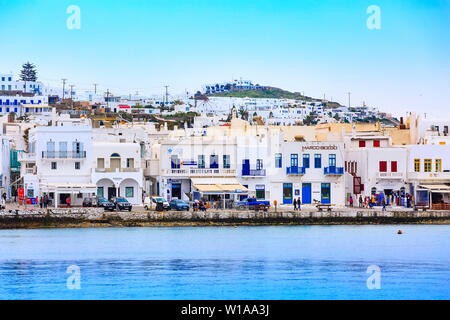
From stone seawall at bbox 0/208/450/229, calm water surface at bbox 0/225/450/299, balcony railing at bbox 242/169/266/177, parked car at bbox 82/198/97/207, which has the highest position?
balcony railing at bbox 242/169/266/177

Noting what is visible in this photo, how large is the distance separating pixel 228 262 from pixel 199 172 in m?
20.9

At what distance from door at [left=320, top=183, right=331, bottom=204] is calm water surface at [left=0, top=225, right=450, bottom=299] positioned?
6.80m

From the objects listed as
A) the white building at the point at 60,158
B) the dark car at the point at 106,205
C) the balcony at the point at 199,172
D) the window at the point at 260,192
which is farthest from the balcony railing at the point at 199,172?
the dark car at the point at 106,205

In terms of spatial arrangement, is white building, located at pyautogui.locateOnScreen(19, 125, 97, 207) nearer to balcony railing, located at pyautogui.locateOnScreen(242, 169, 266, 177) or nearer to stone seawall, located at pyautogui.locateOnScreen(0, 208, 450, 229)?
stone seawall, located at pyautogui.locateOnScreen(0, 208, 450, 229)

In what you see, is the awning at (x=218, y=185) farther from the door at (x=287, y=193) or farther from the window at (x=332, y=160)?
the window at (x=332, y=160)

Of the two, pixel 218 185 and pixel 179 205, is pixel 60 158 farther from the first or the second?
pixel 218 185

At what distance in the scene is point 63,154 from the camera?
69.4 metres

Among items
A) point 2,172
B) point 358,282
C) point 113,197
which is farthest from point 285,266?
point 2,172

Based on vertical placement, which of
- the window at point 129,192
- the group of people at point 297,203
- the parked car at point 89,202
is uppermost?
the window at point 129,192

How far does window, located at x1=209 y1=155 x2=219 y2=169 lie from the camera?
71562 mm

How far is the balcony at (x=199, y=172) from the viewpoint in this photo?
70.9 metres

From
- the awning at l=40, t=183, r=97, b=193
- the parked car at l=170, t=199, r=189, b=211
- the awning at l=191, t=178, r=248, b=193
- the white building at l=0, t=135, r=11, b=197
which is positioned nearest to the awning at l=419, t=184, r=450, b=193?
the awning at l=191, t=178, r=248, b=193

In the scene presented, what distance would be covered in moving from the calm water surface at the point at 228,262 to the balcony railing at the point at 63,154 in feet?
26.3
